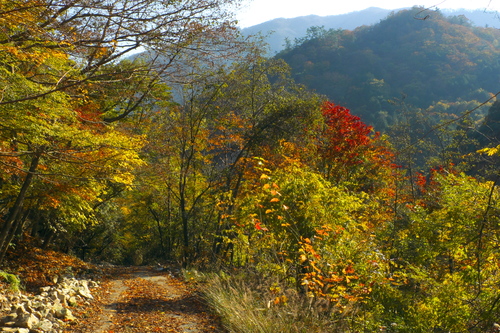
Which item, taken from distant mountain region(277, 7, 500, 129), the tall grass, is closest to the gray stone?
the tall grass

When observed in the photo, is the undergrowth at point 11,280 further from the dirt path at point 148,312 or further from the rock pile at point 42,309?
the dirt path at point 148,312

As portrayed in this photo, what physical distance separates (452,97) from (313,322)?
6309 cm

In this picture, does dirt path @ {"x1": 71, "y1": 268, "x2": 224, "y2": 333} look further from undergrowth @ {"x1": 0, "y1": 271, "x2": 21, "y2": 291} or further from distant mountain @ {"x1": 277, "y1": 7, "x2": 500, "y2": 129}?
distant mountain @ {"x1": 277, "y1": 7, "x2": 500, "y2": 129}

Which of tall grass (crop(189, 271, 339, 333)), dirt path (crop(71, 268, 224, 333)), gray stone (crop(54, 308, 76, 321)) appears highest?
tall grass (crop(189, 271, 339, 333))

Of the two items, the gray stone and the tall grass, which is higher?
the tall grass

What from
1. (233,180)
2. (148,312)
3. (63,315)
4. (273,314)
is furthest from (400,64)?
(63,315)

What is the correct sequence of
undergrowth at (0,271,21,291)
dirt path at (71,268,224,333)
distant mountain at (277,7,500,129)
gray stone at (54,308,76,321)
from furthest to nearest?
1. distant mountain at (277,7,500,129)
2. undergrowth at (0,271,21,291)
3. gray stone at (54,308,76,321)
4. dirt path at (71,268,224,333)

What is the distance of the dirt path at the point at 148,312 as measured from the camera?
6.55 meters

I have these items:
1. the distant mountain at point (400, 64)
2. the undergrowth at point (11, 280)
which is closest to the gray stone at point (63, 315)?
the undergrowth at point (11, 280)

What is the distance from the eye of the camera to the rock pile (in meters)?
5.55

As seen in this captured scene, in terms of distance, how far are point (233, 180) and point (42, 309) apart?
1023 centimetres

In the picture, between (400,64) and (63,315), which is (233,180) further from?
(400,64)

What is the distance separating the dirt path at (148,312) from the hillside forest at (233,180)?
509 mm

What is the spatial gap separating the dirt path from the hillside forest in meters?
0.51
